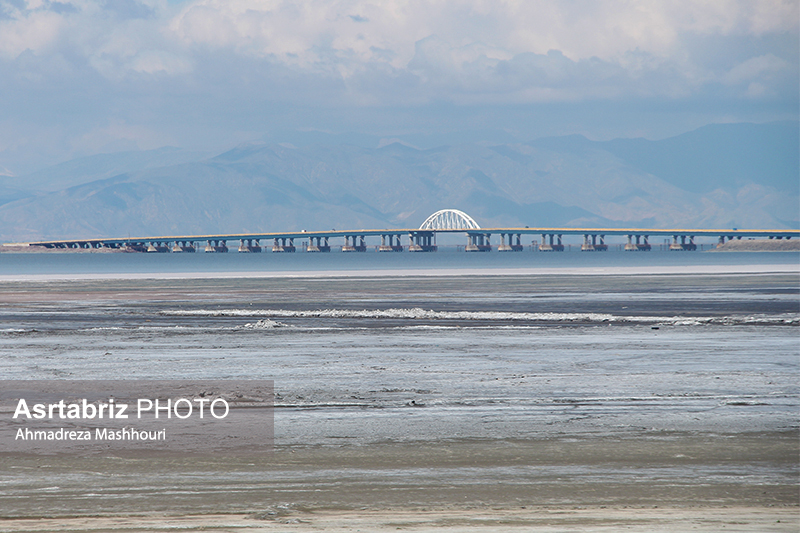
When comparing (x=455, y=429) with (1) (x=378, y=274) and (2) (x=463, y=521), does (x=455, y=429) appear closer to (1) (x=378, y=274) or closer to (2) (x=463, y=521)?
(2) (x=463, y=521)

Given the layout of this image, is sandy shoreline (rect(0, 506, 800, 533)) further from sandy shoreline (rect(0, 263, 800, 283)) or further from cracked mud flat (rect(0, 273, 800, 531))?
sandy shoreline (rect(0, 263, 800, 283))

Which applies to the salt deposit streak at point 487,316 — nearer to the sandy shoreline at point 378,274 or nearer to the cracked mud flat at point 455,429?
the cracked mud flat at point 455,429

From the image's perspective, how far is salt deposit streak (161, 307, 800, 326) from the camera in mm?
32844

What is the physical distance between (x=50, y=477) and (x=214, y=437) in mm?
2786

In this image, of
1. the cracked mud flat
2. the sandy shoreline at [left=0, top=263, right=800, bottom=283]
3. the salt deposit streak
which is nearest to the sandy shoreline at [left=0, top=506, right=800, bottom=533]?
the cracked mud flat

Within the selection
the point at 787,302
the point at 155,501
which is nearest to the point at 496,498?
the point at 155,501

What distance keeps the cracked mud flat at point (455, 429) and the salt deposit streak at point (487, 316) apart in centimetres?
46

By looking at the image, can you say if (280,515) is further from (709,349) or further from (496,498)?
(709,349)

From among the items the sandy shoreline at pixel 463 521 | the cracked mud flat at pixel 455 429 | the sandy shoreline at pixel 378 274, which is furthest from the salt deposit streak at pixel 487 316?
the sandy shoreline at pixel 378 274

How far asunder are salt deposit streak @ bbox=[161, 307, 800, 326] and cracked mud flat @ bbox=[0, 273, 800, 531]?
46 cm

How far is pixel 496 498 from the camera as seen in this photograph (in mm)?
10461

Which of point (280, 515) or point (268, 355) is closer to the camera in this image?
point (280, 515)

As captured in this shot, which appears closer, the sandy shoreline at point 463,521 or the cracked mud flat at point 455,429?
the sandy shoreline at point 463,521

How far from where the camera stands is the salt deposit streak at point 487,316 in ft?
108
